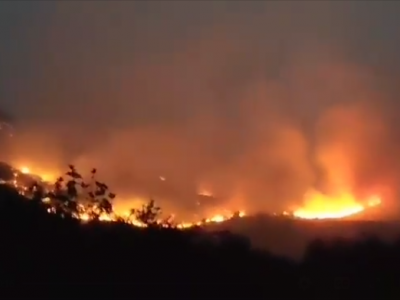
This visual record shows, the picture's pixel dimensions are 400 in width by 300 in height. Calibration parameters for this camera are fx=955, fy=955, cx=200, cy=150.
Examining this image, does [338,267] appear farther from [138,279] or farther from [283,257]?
[138,279]

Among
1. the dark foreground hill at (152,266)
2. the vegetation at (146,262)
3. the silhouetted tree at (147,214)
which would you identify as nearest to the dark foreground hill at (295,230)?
the vegetation at (146,262)

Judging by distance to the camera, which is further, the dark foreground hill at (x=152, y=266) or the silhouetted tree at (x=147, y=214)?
the silhouetted tree at (x=147, y=214)

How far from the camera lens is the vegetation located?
53.9ft

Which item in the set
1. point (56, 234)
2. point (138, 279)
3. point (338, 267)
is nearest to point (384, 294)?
point (338, 267)

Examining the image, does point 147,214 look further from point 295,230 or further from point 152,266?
point 295,230

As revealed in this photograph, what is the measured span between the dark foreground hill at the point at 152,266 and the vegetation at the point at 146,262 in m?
0.02

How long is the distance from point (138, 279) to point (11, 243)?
2.45 metres

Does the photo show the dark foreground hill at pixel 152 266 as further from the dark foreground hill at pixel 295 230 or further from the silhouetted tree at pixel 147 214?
the dark foreground hill at pixel 295 230

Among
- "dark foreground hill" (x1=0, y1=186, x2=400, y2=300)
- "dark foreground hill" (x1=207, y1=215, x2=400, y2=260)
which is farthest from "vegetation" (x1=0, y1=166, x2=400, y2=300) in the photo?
"dark foreground hill" (x1=207, y1=215, x2=400, y2=260)

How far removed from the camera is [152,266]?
56.4 ft

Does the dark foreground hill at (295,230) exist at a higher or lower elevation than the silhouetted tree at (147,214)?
higher

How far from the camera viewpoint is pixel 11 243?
17.2 metres

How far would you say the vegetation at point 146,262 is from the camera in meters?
16.4

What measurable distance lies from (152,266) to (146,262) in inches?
5.6
